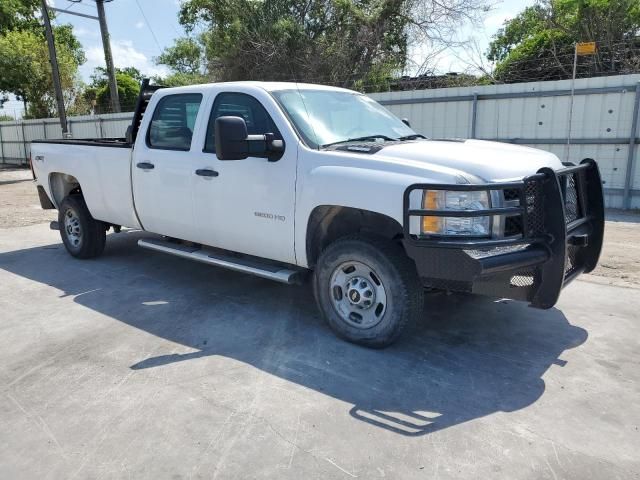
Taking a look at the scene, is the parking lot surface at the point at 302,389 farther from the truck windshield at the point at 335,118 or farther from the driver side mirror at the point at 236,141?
the truck windshield at the point at 335,118

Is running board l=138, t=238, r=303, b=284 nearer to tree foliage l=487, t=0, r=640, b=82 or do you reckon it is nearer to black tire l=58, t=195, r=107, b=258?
black tire l=58, t=195, r=107, b=258

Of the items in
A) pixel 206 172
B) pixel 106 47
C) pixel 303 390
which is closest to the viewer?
pixel 303 390

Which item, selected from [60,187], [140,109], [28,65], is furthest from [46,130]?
[140,109]

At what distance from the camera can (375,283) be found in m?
4.04

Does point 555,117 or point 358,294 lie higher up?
point 555,117

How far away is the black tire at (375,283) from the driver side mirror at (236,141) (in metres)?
0.95

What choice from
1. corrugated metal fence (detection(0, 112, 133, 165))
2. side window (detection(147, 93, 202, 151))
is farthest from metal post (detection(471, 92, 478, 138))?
corrugated metal fence (detection(0, 112, 133, 165))

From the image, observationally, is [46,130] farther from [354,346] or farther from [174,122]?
[354,346]

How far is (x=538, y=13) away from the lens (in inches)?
749

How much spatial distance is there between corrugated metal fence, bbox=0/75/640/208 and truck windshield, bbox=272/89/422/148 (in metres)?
5.91

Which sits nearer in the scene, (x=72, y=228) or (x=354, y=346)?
(x=354, y=346)

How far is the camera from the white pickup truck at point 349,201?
3.57m

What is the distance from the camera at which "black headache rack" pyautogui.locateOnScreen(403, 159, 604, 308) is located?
11.4ft

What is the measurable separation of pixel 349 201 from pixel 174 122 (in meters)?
2.41
